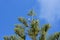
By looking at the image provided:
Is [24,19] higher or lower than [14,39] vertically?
higher

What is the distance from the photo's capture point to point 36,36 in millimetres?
16234

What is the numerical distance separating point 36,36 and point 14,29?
154 centimetres

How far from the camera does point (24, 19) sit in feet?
55.3

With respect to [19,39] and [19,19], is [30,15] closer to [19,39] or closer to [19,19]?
[19,19]

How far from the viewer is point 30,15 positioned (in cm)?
1673

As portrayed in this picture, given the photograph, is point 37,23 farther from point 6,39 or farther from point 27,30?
point 6,39

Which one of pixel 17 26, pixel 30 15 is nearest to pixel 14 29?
pixel 17 26

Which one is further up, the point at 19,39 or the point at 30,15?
the point at 30,15

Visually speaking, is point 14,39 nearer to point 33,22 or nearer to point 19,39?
point 19,39

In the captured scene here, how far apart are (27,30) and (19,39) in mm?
805

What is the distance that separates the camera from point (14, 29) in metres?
16.2

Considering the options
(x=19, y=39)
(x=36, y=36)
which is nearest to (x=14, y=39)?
(x=19, y=39)

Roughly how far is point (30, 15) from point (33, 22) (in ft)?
2.82

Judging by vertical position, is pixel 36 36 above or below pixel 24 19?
below
